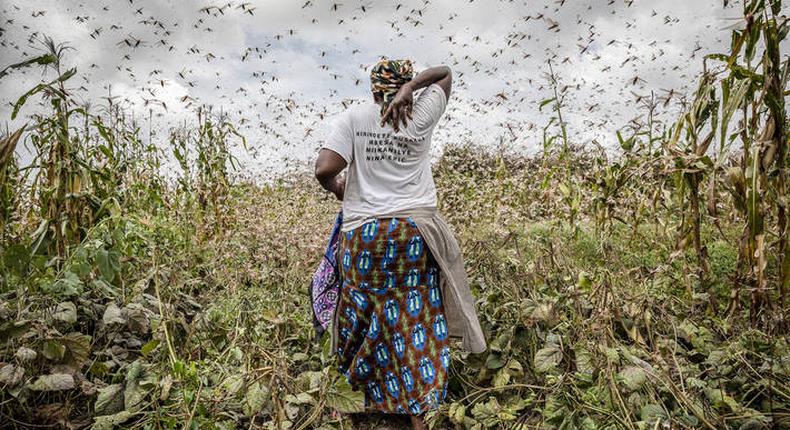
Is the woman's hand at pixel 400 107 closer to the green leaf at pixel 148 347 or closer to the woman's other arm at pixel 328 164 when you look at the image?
the woman's other arm at pixel 328 164

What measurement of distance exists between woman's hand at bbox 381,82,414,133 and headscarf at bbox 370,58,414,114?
0.06 metres

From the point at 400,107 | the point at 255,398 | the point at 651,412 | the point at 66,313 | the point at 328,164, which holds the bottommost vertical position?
the point at 651,412

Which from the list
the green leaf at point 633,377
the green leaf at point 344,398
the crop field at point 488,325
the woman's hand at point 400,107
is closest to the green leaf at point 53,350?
the crop field at point 488,325

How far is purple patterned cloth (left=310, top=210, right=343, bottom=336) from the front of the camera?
2.81 m

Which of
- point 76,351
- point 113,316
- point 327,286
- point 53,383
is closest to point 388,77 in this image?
point 327,286

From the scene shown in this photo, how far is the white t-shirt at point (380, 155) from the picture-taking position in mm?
2518

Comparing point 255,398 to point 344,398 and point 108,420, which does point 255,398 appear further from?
point 108,420

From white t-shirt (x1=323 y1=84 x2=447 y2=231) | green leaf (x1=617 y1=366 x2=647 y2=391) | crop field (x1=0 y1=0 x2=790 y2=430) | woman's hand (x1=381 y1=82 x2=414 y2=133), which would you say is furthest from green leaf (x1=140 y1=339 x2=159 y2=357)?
green leaf (x1=617 y1=366 x2=647 y2=391)

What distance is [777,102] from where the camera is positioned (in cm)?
231

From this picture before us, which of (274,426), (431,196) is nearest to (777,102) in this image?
(431,196)

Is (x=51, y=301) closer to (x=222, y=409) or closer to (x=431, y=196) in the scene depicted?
(x=222, y=409)

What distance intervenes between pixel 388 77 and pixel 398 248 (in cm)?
87

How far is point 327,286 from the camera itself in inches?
111

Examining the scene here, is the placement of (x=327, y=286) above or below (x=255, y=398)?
above
